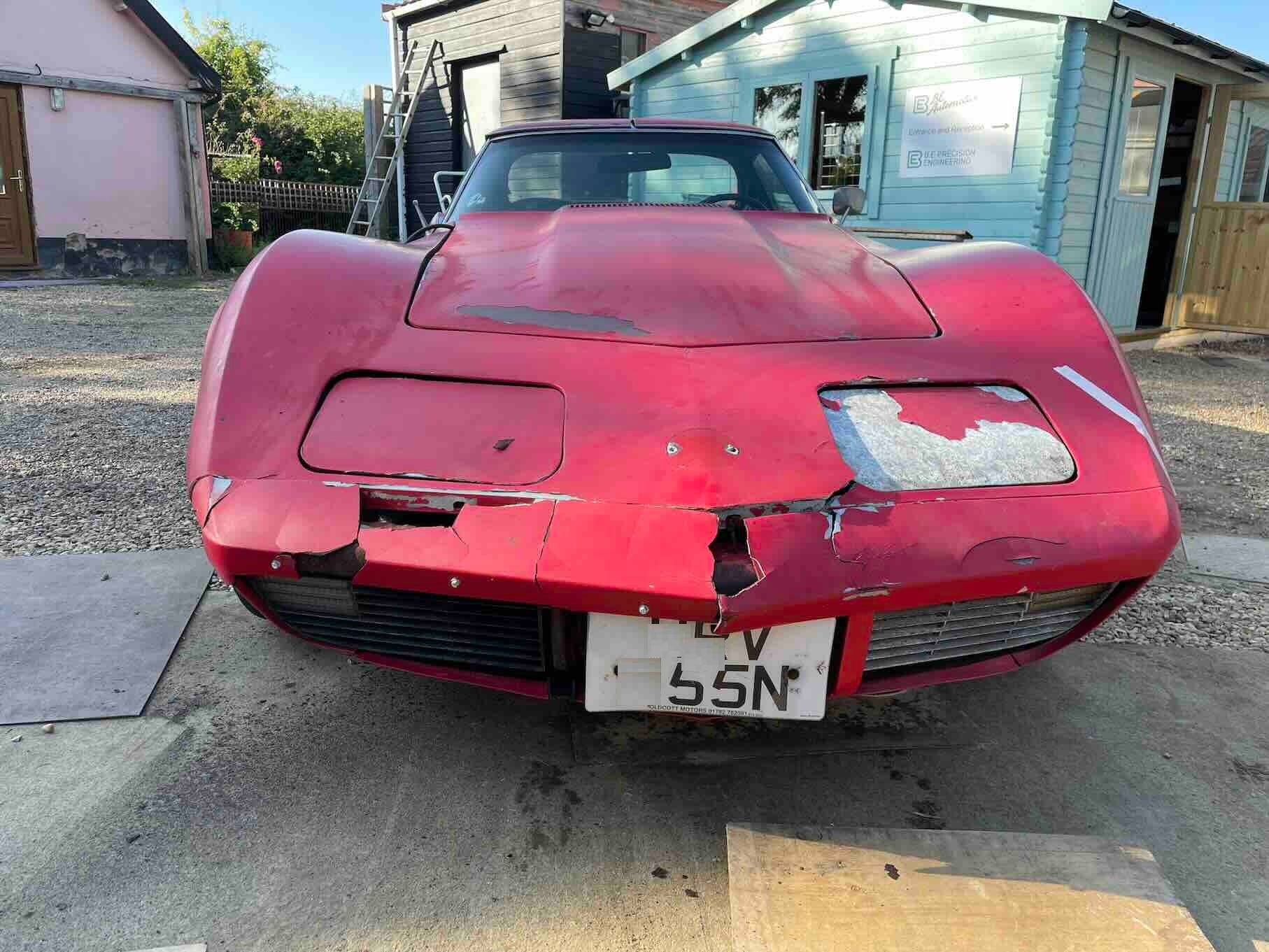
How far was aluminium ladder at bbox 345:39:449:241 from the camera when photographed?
13133 mm

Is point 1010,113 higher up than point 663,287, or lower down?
higher up

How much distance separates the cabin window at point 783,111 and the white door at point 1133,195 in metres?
2.79

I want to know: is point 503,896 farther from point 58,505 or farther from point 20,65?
point 20,65

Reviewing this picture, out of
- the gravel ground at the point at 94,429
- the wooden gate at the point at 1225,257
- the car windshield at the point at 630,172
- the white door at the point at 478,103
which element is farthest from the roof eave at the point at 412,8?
the car windshield at the point at 630,172

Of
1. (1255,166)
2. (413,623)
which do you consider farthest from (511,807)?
(1255,166)

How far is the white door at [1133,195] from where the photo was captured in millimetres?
7500

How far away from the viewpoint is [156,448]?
4.01 m

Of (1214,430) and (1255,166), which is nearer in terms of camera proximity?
(1214,430)

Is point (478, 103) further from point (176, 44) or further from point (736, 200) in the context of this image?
point (736, 200)

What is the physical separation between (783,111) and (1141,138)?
3203 mm

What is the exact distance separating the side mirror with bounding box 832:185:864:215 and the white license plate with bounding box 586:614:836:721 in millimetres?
2163

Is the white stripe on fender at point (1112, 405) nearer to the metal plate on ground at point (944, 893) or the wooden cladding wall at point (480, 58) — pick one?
the metal plate on ground at point (944, 893)

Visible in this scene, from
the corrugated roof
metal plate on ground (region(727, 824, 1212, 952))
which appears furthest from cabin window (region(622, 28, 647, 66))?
metal plate on ground (region(727, 824, 1212, 952))

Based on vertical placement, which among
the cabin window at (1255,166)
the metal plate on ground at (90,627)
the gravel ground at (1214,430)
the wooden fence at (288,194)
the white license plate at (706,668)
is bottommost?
the metal plate on ground at (90,627)
